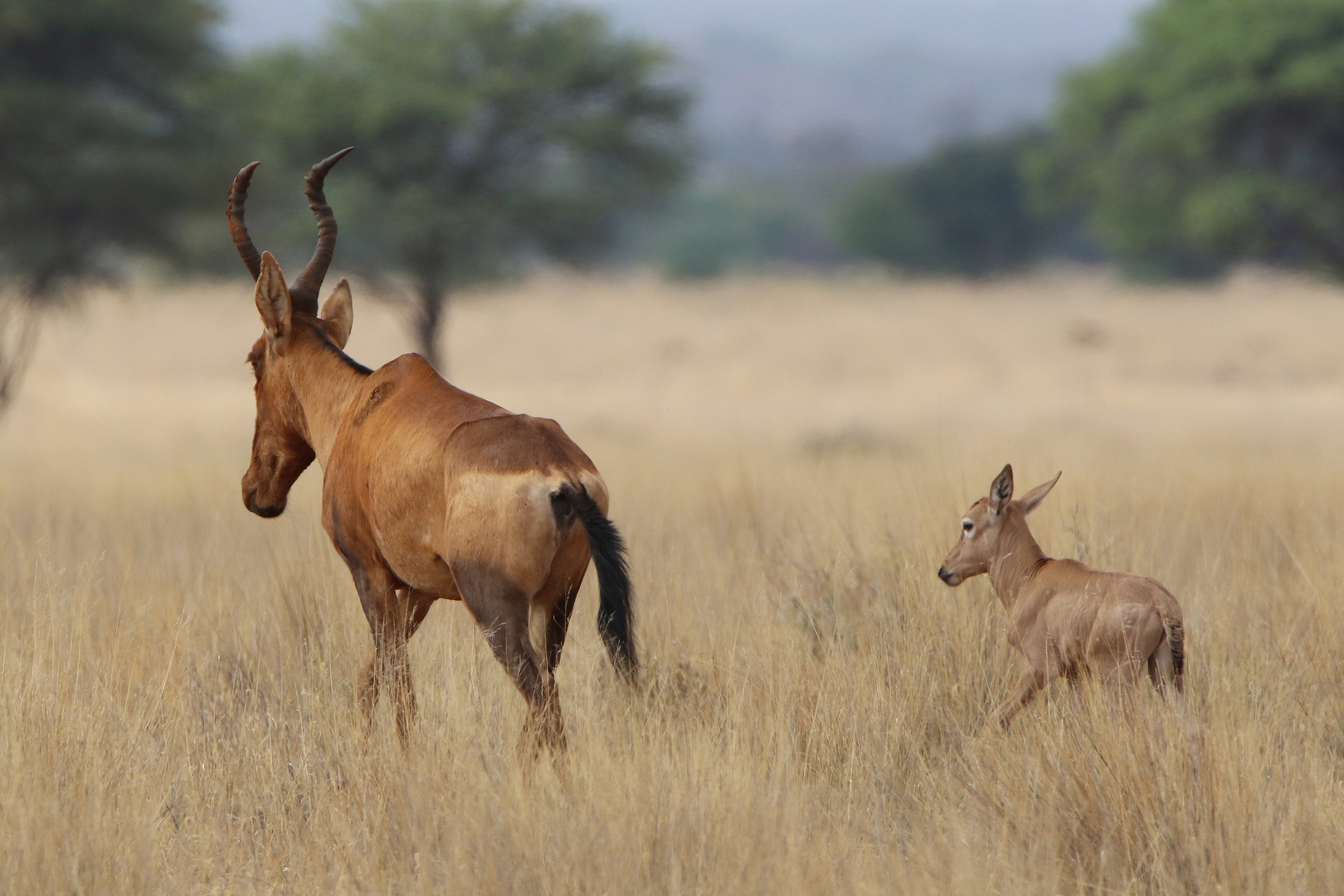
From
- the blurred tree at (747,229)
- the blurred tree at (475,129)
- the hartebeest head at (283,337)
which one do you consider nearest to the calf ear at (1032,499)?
the hartebeest head at (283,337)

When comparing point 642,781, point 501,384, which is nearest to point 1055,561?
point 642,781

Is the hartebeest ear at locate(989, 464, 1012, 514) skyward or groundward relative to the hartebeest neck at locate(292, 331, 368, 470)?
groundward

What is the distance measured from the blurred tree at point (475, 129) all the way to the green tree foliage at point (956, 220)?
32.3 m

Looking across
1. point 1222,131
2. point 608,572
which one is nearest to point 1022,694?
point 608,572

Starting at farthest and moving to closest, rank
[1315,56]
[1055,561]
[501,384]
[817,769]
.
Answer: [501,384]
[1315,56]
[1055,561]
[817,769]

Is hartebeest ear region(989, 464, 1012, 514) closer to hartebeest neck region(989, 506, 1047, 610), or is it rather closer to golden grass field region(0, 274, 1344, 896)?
hartebeest neck region(989, 506, 1047, 610)

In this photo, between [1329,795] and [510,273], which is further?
[510,273]

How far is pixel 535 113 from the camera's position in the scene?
18.1 metres

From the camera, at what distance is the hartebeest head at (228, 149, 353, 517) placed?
450 centimetres

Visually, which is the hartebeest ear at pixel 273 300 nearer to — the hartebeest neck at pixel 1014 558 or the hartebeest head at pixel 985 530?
the hartebeest head at pixel 985 530

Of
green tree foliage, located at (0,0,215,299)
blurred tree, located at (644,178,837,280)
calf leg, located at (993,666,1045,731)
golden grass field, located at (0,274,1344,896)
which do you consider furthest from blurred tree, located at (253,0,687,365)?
blurred tree, located at (644,178,837,280)

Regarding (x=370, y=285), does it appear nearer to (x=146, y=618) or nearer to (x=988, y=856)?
(x=146, y=618)

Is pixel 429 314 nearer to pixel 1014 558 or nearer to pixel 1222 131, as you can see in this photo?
pixel 1222 131

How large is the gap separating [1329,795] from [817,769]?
1457mm
